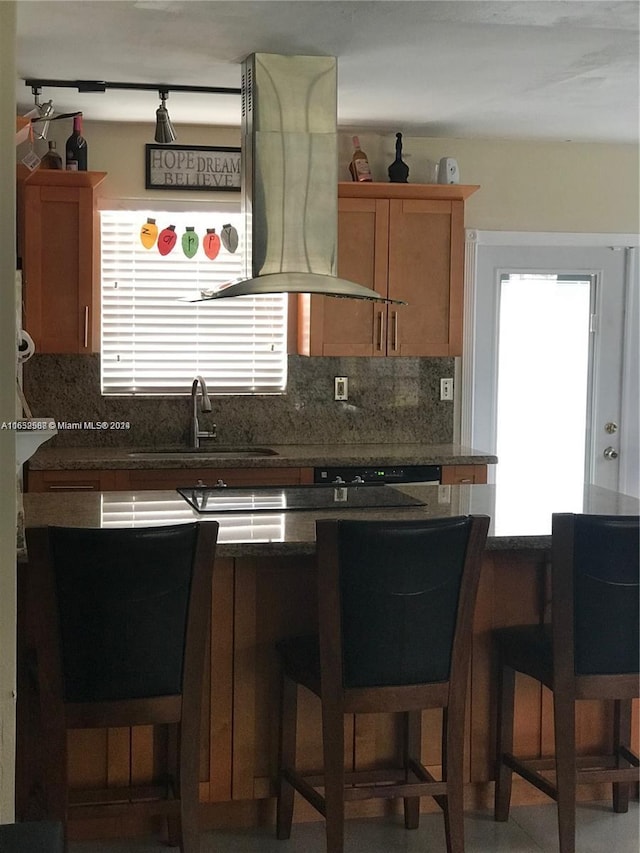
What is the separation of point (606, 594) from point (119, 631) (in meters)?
1.31

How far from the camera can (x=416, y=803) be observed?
122 inches

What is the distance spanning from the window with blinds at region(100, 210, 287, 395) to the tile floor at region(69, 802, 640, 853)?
9.00 feet

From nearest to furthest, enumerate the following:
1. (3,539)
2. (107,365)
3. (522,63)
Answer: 1. (3,539)
2. (522,63)
3. (107,365)

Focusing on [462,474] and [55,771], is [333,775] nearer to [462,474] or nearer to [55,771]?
[55,771]

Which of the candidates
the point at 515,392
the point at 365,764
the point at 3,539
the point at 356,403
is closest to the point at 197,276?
the point at 356,403

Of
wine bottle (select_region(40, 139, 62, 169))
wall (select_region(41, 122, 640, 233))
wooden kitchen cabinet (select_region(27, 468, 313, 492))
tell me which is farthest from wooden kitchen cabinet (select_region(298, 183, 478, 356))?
wine bottle (select_region(40, 139, 62, 169))

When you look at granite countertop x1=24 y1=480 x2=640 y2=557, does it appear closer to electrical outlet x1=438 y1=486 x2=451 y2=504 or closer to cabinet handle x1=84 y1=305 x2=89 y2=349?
electrical outlet x1=438 y1=486 x2=451 y2=504

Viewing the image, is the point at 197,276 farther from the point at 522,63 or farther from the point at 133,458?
the point at 522,63

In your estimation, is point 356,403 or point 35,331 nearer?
point 35,331

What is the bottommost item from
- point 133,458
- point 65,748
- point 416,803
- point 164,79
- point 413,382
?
point 416,803

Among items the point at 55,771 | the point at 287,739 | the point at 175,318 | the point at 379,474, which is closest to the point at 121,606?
the point at 55,771

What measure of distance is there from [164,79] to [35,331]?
54.6 inches

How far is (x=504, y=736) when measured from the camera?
312 cm

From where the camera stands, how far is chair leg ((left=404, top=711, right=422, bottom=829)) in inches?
120
